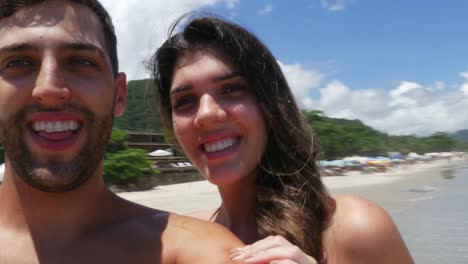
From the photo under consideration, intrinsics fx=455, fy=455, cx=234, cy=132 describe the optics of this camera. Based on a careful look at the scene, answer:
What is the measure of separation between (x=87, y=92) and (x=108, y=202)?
516 millimetres

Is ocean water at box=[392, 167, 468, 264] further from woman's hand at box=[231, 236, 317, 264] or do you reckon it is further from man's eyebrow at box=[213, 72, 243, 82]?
woman's hand at box=[231, 236, 317, 264]

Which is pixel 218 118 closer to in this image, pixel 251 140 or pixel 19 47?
pixel 251 140

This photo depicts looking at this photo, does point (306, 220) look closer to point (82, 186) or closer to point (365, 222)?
point (365, 222)

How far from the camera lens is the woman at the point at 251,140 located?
2.14 m

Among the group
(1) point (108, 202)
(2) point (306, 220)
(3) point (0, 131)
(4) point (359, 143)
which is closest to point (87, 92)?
(3) point (0, 131)

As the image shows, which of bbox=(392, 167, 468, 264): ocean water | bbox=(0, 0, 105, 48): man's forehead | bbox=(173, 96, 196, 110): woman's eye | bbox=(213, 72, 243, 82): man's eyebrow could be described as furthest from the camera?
bbox=(392, 167, 468, 264): ocean water

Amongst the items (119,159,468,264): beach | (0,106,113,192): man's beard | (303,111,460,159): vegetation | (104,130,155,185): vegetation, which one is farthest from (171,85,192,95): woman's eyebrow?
(303,111,460,159): vegetation

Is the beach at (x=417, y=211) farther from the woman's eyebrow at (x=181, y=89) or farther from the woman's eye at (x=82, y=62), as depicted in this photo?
the woman's eye at (x=82, y=62)

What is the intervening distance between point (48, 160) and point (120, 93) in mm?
512

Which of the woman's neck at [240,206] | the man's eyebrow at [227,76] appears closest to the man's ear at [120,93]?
the man's eyebrow at [227,76]

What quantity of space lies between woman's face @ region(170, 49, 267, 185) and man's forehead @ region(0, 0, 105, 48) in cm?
57

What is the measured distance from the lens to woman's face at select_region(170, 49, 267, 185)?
7.29ft

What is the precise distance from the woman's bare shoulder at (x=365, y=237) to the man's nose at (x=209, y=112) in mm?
723

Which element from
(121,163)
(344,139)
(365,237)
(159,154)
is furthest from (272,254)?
(344,139)
